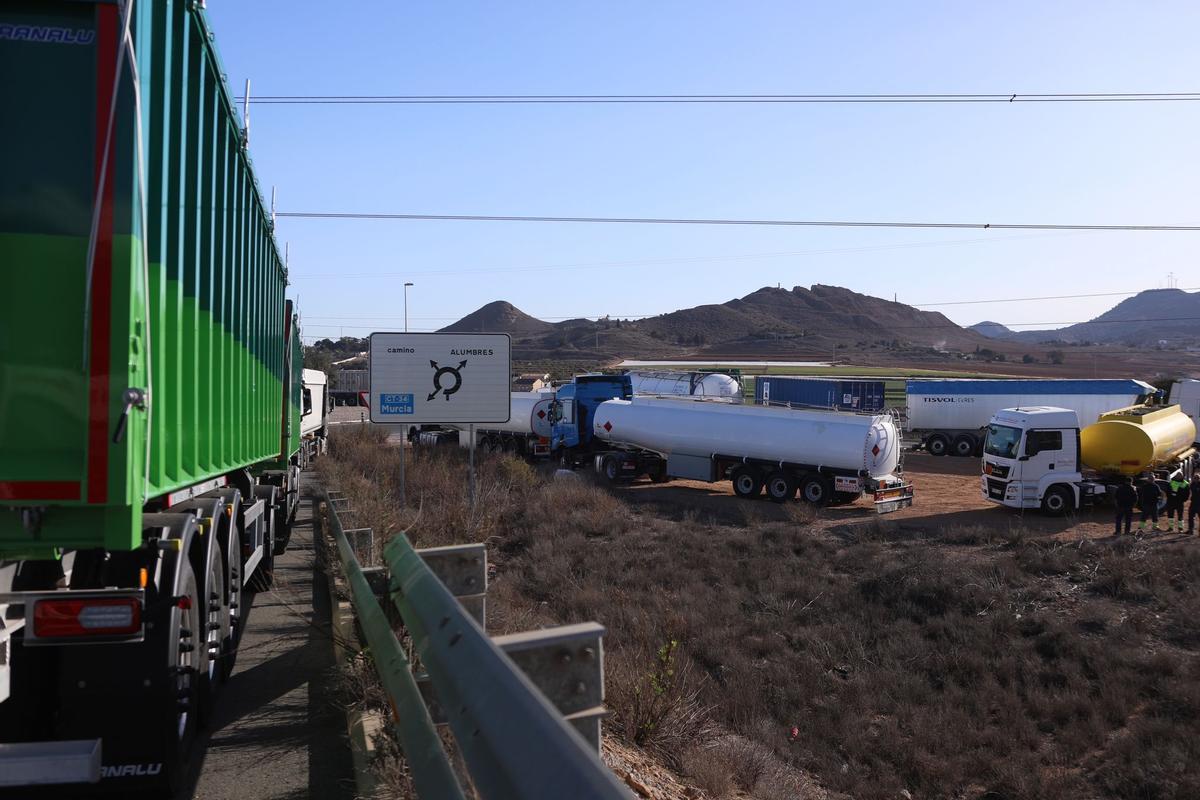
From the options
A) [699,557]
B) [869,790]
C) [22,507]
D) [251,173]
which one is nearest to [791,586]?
[699,557]

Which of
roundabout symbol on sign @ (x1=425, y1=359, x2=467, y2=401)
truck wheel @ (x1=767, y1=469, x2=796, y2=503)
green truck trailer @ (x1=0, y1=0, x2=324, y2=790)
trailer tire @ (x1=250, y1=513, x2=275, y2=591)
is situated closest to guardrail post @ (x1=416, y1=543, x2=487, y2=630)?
green truck trailer @ (x1=0, y1=0, x2=324, y2=790)

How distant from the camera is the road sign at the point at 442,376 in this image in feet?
56.1

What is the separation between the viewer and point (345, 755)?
223 inches

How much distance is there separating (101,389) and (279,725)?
10.1ft

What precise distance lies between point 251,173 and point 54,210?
494 centimetres

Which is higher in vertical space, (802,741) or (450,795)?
(450,795)

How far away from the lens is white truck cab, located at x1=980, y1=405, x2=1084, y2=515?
26969mm

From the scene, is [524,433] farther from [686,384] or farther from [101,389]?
[101,389]

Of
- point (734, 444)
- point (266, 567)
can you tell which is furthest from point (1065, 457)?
point (266, 567)

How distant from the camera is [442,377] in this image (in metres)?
17.4

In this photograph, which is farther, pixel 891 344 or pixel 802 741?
pixel 891 344

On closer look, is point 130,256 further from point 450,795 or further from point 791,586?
point 791,586

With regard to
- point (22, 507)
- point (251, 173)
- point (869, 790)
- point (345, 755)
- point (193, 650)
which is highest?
point (251, 173)

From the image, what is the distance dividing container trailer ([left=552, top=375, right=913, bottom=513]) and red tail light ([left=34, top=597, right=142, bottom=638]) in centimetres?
2629
